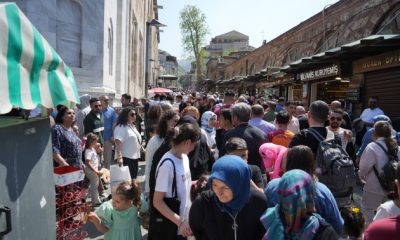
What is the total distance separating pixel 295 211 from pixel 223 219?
0.56 m

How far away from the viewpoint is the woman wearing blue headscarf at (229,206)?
248cm

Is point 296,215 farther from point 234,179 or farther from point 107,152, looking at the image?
point 107,152

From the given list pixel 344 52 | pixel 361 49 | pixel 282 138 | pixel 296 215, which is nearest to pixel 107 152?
pixel 282 138

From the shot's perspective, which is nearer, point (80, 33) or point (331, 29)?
point (80, 33)

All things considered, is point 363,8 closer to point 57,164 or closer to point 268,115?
point 268,115

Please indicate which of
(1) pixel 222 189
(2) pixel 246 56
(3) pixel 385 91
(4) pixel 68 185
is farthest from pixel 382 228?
(2) pixel 246 56

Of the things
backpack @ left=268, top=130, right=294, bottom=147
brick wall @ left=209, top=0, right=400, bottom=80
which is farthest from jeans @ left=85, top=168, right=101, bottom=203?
brick wall @ left=209, top=0, right=400, bottom=80

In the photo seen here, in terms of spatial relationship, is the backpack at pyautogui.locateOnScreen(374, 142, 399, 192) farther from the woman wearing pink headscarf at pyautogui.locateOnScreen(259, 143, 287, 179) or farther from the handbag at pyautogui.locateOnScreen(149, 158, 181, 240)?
the handbag at pyautogui.locateOnScreen(149, 158, 181, 240)

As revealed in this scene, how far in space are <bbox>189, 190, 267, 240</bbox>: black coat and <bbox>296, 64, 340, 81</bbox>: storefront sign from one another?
1110cm

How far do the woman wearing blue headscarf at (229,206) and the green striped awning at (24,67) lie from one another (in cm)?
125

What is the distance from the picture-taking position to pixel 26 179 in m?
2.58

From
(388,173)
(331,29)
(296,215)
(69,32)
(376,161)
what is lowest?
(388,173)

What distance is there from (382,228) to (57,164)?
4.22 metres

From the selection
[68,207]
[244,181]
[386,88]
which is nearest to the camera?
[244,181]
